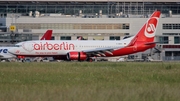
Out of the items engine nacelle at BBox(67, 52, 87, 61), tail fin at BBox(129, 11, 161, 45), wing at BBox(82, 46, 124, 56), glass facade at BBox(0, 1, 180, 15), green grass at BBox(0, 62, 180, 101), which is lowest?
engine nacelle at BBox(67, 52, 87, 61)

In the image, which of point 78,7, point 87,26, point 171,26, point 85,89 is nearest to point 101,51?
point 87,26

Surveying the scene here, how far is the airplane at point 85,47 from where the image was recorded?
7856cm

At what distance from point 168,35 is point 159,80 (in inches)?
3021

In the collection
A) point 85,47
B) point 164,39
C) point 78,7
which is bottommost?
point 85,47

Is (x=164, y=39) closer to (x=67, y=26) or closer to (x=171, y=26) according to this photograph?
(x=171, y=26)

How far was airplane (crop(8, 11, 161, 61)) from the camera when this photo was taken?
78562 millimetres

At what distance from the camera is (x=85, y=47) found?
3228 inches

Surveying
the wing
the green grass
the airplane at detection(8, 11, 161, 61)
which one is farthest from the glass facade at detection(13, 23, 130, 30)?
the green grass

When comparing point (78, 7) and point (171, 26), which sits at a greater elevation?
point (78, 7)

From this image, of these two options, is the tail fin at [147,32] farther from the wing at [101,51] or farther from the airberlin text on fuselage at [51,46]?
the airberlin text on fuselage at [51,46]

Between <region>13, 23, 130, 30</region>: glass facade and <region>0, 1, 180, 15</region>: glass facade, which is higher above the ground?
<region>0, 1, 180, 15</region>: glass facade

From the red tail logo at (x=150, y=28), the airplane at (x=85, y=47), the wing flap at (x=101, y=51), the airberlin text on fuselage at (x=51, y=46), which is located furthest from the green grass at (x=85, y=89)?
the red tail logo at (x=150, y=28)

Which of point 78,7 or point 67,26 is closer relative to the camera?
point 67,26

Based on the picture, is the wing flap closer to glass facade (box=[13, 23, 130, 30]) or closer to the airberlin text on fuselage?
the airberlin text on fuselage
